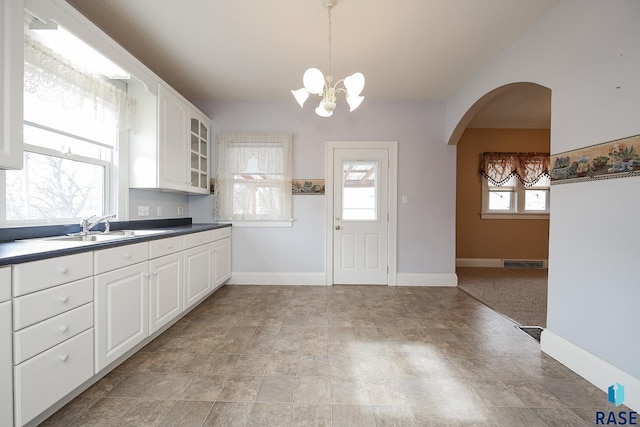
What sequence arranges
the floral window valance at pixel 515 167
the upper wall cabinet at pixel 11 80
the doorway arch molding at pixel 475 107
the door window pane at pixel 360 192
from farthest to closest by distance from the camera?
the floral window valance at pixel 515 167, the door window pane at pixel 360 192, the doorway arch molding at pixel 475 107, the upper wall cabinet at pixel 11 80

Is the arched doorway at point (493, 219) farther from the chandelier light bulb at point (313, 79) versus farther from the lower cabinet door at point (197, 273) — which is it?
the lower cabinet door at point (197, 273)

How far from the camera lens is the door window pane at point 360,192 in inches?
154

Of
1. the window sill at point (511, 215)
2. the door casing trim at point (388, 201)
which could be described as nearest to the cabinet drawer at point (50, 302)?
the door casing trim at point (388, 201)

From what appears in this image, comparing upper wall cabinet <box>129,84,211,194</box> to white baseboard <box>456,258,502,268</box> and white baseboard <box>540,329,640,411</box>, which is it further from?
white baseboard <box>456,258,502,268</box>

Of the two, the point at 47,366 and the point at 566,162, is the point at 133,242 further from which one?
the point at 566,162

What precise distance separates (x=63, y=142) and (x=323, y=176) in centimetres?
277

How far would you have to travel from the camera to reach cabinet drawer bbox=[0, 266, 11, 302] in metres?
1.11

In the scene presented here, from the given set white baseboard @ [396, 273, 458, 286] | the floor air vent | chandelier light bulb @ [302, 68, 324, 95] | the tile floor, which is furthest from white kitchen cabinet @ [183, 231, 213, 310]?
the floor air vent

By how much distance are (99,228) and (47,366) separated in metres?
1.39

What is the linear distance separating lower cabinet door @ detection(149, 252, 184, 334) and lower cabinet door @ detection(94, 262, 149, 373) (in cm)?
7

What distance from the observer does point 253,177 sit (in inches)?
150

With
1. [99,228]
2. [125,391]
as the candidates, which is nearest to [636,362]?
[125,391]

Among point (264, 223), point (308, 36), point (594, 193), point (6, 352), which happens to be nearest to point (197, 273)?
point (264, 223)

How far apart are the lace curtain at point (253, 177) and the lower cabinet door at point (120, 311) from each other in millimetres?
1907
